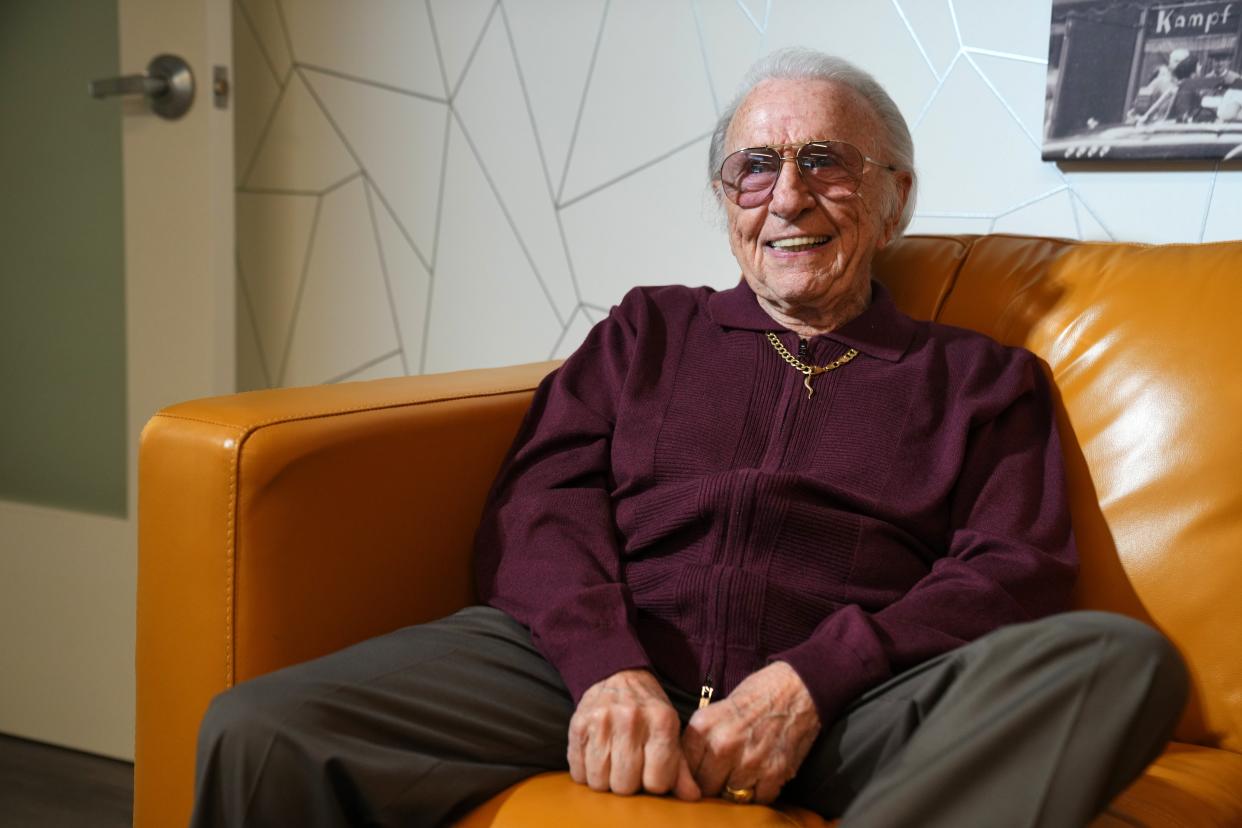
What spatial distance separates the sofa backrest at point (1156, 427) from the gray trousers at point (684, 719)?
0.36 m

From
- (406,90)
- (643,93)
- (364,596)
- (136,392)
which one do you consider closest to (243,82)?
(406,90)

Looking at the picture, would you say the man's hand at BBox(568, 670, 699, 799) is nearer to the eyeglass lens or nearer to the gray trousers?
the gray trousers

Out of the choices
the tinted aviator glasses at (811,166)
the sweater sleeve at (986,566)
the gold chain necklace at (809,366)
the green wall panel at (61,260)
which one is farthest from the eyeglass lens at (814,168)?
the green wall panel at (61,260)

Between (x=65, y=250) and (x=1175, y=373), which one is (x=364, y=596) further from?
(x=65, y=250)

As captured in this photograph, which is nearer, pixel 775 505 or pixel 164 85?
pixel 775 505

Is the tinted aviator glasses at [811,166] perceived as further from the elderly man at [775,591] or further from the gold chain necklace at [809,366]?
the gold chain necklace at [809,366]

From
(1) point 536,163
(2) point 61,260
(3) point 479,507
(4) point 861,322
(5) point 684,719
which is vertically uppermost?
(1) point 536,163

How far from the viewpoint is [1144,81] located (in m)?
1.68

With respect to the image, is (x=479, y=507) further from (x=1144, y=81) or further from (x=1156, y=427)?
(x=1144, y=81)

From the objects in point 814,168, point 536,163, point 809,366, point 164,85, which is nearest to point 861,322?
point 809,366

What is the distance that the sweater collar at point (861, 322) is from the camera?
5.05 ft

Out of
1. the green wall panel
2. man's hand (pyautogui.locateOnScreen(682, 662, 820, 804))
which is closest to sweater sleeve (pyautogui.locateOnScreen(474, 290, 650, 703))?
man's hand (pyautogui.locateOnScreen(682, 662, 820, 804))

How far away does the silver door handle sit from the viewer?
2.15m

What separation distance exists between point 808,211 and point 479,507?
1.86 feet
